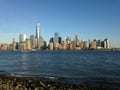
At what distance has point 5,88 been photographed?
68.9 feet

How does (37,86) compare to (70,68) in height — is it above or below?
above

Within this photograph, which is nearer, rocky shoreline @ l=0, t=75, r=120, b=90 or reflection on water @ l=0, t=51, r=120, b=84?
rocky shoreline @ l=0, t=75, r=120, b=90

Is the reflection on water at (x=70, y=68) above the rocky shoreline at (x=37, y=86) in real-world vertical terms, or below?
below

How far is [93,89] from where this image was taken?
1032 inches

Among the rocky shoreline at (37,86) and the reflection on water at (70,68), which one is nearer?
the rocky shoreline at (37,86)

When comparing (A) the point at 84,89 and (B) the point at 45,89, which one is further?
(A) the point at 84,89

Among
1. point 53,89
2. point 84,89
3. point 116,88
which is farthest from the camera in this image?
point 116,88

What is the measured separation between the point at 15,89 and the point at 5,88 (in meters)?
1.01

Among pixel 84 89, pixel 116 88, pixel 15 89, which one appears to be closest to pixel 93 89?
pixel 84 89

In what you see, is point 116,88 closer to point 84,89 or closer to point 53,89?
point 84,89

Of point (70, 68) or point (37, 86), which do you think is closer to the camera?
point (37, 86)

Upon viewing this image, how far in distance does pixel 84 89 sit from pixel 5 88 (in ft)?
28.0

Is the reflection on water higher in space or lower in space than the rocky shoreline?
lower

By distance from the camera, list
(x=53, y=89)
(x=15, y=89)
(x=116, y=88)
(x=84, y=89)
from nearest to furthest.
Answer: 1. (x=15, y=89)
2. (x=53, y=89)
3. (x=84, y=89)
4. (x=116, y=88)
